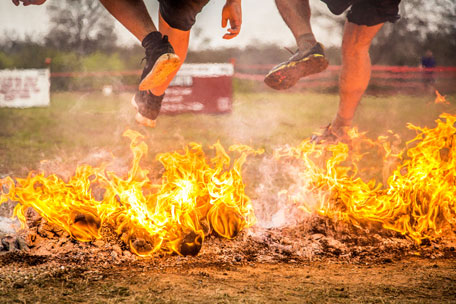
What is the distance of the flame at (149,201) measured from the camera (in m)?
3.73

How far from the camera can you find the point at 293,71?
177 inches

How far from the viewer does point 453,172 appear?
14.4 feet

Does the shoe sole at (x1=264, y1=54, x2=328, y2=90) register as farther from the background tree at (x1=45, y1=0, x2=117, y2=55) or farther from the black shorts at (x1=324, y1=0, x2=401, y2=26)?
the background tree at (x1=45, y1=0, x2=117, y2=55)

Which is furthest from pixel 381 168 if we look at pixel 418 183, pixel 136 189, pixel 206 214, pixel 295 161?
pixel 136 189

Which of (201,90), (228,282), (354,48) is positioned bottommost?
(228,282)

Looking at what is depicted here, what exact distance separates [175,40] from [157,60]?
544 millimetres

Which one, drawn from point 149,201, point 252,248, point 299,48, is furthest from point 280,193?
point 299,48

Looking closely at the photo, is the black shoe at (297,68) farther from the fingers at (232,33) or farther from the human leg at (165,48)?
the human leg at (165,48)

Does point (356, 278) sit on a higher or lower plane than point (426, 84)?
lower

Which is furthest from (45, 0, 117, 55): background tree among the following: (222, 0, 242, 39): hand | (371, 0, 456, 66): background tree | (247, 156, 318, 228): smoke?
(371, 0, 456, 66): background tree

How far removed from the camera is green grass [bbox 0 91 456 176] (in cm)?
439

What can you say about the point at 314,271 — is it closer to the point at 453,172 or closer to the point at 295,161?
the point at 295,161

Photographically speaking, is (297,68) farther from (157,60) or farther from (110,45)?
(110,45)

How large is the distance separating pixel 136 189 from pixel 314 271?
5.80 feet
